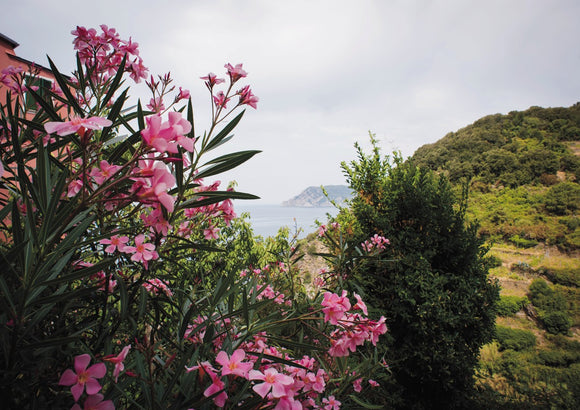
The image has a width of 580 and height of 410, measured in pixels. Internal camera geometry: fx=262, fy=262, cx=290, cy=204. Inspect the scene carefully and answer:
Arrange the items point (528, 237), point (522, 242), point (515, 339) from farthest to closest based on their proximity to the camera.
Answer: point (528, 237) → point (522, 242) → point (515, 339)

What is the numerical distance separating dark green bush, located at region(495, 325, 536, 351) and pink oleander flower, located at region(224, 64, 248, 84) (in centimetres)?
937

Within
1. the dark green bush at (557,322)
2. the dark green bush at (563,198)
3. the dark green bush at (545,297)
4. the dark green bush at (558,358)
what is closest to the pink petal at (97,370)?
the dark green bush at (558,358)

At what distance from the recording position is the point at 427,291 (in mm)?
2969

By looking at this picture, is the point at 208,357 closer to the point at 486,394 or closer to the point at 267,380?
the point at 267,380

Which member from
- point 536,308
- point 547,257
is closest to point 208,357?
point 536,308

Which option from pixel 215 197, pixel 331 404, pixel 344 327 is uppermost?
pixel 215 197

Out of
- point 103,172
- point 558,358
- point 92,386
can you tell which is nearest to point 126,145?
point 103,172

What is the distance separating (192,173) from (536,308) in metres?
12.5

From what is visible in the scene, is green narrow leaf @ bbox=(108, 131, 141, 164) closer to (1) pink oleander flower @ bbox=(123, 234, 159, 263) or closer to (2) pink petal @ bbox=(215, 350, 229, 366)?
(1) pink oleander flower @ bbox=(123, 234, 159, 263)

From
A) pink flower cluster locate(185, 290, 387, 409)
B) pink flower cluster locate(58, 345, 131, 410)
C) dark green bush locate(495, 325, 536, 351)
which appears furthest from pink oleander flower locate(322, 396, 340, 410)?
dark green bush locate(495, 325, 536, 351)

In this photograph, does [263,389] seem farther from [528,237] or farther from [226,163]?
[528,237]

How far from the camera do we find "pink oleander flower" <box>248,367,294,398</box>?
2.04 feet

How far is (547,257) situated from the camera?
38.6 ft

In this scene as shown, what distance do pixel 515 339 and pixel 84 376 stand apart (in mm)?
10157
